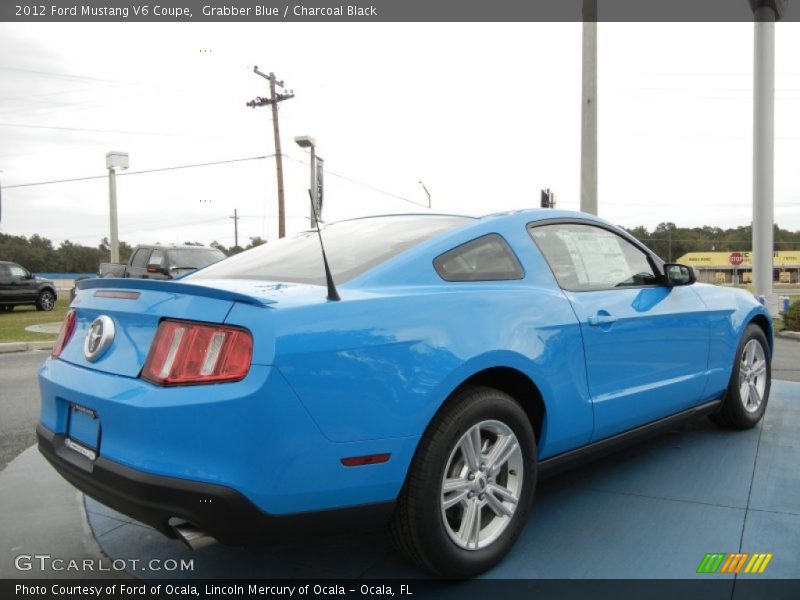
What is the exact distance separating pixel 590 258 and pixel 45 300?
74.7 ft

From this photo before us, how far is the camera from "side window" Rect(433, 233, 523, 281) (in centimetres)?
272

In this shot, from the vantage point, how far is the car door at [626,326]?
3100mm

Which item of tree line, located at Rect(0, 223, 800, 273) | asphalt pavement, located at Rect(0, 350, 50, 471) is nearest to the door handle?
asphalt pavement, located at Rect(0, 350, 50, 471)

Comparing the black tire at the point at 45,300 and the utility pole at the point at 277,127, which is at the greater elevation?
the utility pole at the point at 277,127

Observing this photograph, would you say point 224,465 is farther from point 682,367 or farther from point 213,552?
point 682,367

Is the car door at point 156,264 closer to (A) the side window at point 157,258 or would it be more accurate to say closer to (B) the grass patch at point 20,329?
(A) the side window at point 157,258

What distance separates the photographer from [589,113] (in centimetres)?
878

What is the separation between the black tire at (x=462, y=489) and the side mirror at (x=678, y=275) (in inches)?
63.9

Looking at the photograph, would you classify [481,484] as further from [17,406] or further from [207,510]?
[17,406]

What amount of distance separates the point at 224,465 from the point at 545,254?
6.10 feet

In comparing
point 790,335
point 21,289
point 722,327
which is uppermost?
point 722,327

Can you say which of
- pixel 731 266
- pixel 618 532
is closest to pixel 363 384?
pixel 618 532

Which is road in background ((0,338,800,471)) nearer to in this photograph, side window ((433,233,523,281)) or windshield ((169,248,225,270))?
side window ((433,233,523,281))

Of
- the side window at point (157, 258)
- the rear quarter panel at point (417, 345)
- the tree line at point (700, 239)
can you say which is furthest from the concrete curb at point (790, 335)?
the tree line at point (700, 239)
